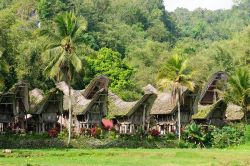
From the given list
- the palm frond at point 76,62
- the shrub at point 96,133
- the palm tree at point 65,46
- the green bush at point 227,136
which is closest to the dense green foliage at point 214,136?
the green bush at point 227,136

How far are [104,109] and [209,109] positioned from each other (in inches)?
535

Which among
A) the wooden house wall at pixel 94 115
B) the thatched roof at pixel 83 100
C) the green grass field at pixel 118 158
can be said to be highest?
the thatched roof at pixel 83 100

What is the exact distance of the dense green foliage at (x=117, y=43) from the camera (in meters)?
66.2

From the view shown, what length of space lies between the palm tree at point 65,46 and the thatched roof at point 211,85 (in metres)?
26.2

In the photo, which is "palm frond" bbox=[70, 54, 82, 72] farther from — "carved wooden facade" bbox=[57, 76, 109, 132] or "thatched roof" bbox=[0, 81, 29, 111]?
"carved wooden facade" bbox=[57, 76, 109, 132]

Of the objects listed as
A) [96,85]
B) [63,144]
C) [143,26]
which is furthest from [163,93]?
[143,26]

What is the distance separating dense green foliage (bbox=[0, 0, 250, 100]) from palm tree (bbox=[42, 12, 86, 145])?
21.9 inches

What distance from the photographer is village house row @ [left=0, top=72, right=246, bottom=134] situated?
5675 centimetres

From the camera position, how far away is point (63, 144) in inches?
1855

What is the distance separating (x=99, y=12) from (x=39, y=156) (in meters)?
115

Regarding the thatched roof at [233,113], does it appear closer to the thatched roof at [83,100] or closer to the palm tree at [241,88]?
the palm tree at [241,88]

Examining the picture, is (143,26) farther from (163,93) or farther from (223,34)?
(163,93)

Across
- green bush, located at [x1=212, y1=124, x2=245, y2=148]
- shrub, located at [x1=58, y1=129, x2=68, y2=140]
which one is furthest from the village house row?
green bush, located at [x1=212, y1=124, x2=245, y2=148]

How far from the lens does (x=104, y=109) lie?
198 feet
